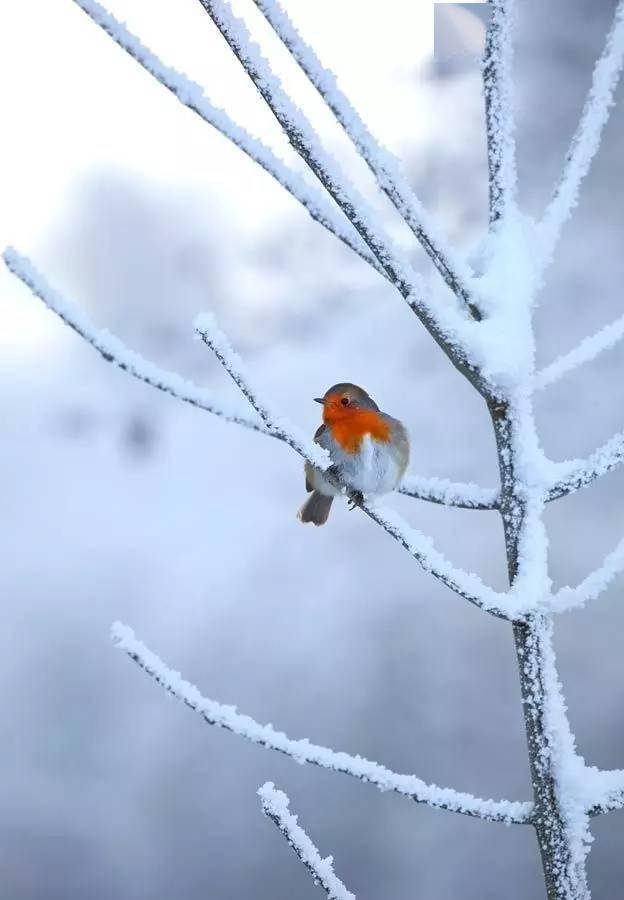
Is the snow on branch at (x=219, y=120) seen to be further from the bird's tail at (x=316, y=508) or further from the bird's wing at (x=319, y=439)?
the bird's tail at (x=316, y=508)

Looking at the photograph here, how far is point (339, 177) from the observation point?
0.76m

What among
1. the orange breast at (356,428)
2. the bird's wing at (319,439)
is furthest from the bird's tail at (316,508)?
the orange breast at (356,428)

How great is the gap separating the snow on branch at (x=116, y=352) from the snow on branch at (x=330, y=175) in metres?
0.18

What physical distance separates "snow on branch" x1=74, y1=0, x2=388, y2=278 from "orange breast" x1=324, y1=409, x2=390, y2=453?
1.33 metres

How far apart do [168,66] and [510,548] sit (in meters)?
0.51

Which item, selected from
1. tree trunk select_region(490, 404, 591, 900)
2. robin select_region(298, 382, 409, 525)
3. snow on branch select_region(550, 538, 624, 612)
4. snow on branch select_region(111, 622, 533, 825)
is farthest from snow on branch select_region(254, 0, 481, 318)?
robin select_region(298, 382, 409, 525)

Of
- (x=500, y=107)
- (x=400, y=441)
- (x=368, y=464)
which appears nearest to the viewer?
(x=500, y=107)

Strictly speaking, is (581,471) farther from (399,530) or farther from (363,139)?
(363,139)

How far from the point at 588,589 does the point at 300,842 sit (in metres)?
0.34

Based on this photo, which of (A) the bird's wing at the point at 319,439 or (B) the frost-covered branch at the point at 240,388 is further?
(A) the bird's wing at the point at 319,439

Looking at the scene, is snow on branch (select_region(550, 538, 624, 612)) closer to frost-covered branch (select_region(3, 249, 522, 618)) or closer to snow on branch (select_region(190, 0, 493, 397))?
frost-covered branch (select_region(3, 249, 522, 618))

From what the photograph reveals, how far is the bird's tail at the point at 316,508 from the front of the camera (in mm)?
2533

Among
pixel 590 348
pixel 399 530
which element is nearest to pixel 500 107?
pixel 590 348

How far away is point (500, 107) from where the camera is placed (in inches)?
33.3
